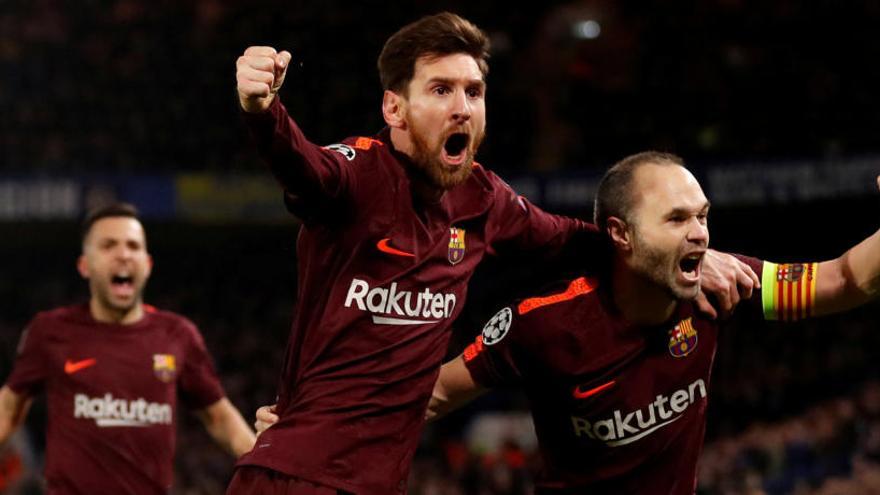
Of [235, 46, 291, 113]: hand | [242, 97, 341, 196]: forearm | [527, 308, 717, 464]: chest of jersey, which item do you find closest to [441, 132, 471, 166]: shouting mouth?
[242, 97, 341, 196]: forearm

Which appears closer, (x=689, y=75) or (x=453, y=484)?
(x=453, y=484)

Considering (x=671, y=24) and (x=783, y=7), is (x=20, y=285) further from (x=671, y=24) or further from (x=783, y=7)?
(x=783, y=7)

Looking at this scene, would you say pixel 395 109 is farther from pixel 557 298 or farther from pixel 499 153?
pixel 499 153

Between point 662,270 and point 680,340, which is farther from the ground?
point 662,270

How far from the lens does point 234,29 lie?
16.2 m

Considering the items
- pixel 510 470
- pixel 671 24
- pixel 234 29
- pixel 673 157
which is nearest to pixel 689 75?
pixel 671 24

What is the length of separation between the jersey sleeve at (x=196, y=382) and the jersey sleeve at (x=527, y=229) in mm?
2349

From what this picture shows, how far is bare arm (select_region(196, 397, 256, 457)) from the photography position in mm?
5793

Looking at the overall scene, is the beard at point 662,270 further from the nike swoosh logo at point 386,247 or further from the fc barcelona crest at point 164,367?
the fc barcelona crest at point 164,367

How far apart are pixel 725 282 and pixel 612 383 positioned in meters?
0.51

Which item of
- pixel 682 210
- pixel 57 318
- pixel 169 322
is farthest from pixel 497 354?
pixel 57 318

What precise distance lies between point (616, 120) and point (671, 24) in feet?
4.51

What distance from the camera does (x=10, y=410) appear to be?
571cm

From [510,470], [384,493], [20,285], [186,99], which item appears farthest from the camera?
[20,285]
